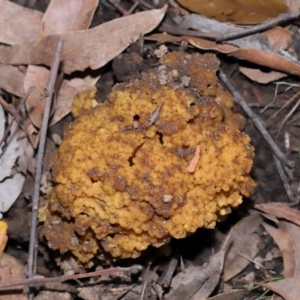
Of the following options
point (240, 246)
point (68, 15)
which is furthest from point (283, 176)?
point (68, 15)

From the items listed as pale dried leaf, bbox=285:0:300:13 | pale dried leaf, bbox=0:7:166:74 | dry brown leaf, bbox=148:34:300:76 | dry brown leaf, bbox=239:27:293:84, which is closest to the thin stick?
pale dried leaf, bbox=0:7:166:74

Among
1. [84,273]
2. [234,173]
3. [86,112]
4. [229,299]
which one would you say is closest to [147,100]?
[86,112]

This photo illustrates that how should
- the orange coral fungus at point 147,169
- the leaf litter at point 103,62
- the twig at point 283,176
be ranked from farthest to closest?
the twig at point 283,176 → the leaf litter at point 103,62 → the orange coral fungus at point 147,169

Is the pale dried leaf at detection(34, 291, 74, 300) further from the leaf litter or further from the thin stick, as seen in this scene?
the leaf litter

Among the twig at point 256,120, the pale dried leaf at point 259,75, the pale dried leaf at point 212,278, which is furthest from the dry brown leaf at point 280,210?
the pale dried leaf at point 259,75

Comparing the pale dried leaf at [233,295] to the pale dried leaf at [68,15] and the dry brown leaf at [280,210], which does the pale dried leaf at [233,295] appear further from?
the pale dried leaf at [68,15]

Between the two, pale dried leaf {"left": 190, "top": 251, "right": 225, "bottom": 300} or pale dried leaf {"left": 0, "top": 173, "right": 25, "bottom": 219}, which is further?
pale dried leaf {"left": 0, "top": 173, "right": 25, "bottom": 219}

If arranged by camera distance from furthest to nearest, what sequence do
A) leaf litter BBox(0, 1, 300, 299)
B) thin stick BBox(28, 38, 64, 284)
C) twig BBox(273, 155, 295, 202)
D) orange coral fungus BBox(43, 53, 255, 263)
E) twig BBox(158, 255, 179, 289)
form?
twig BBox(273, 155, 295, 202)
leaf litter BBox(0, 1, 300, 299)
twig BBox(158, 255, 179, 289)
thin stick BBox(28, 38, 64, 284)
orange coral fungus BBox(43, 53, 255, 263)
